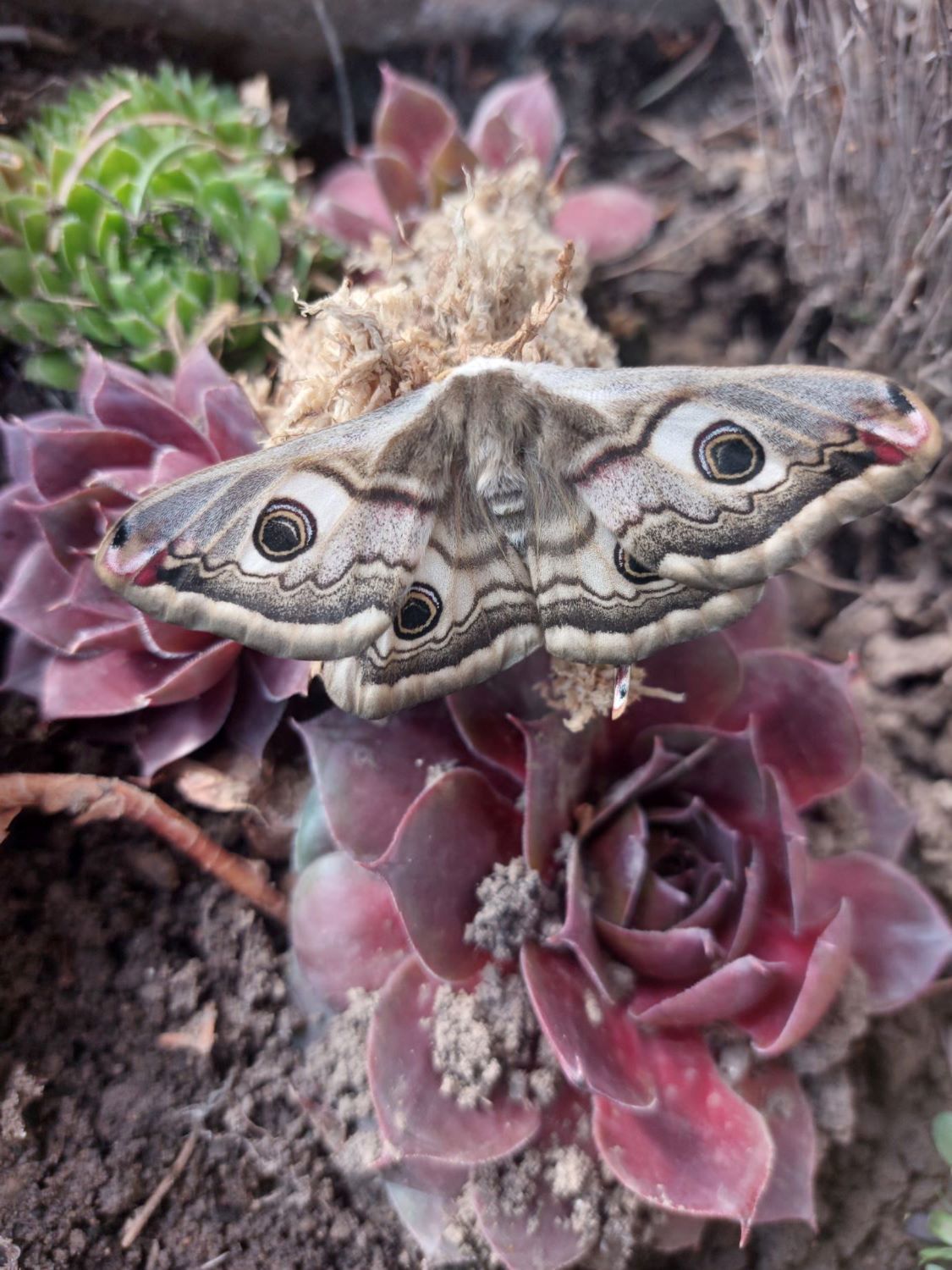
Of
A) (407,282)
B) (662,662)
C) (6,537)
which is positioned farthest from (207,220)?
(662,662)

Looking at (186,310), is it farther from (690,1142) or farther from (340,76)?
(690,1142)

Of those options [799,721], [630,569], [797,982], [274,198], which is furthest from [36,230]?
[797,982]

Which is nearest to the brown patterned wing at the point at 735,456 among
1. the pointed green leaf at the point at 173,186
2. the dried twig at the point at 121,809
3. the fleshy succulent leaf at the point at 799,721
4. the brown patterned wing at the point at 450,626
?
the brown patterned wing at the point at 450,626

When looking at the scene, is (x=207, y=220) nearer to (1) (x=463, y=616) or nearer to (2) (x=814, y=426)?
(1) (x=463, y=616)

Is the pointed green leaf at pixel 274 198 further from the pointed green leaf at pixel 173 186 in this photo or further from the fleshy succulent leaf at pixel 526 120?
the fleshy succulent leaf at pixel 526 120

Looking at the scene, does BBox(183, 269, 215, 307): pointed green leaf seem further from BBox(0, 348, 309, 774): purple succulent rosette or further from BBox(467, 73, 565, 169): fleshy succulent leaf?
BBox(467, 73, 565, 169): fleshy succulent leaf

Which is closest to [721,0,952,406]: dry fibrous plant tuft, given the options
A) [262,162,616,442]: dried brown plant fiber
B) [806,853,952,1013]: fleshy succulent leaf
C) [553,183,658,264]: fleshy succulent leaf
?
[553,183,658,264]: fleshy succulent leaf
